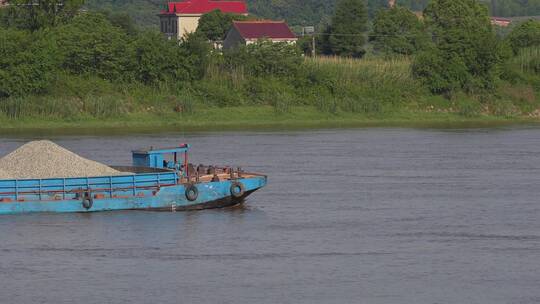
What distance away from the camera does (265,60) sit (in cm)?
7894

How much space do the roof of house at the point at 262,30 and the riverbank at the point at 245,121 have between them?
2507cm

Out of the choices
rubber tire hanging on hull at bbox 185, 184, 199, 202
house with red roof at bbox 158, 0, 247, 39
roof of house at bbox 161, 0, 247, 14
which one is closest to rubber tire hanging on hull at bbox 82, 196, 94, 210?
rubber tire hanging on hull at bbox 185, 184, 199, 202

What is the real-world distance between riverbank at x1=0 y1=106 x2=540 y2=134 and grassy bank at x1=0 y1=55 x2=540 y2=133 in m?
0.06

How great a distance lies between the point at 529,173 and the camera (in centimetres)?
4672

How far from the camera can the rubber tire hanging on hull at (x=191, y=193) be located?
36.8m

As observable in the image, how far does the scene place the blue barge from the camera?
35.6 metres

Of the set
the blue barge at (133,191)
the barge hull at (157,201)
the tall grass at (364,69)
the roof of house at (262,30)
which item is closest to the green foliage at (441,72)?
the tall grass at (364,69)

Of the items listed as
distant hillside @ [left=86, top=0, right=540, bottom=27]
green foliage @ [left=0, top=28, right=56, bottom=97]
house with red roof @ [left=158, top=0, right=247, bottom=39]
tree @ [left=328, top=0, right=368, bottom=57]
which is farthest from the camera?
distant hillside @ [left=86, top=0, right=540, bottom=27]

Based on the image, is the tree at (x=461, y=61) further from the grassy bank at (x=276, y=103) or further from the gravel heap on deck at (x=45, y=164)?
the gravel heap on deck at (x=45, y=164)

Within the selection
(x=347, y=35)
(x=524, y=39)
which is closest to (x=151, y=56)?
(x=347, y=35)

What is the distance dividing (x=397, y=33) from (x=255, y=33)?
36.9 ft

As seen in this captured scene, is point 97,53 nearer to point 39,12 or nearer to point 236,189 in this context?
point 39,12

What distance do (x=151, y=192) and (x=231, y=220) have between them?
261 centimetres

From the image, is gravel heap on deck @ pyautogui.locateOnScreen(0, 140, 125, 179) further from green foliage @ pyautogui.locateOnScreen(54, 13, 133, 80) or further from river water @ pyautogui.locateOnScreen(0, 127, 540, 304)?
green foliage @ pyautogui.locateOnScreen(54, 13, 133, 80)
